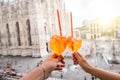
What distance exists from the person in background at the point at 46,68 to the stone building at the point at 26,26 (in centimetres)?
1793

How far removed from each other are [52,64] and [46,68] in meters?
0.08

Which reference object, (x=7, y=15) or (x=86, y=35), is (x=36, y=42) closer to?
(x=7, y=15)

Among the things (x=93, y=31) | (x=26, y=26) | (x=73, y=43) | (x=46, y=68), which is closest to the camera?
(x=46, y=68)

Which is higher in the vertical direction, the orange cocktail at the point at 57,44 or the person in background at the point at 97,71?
the orange cocktail at the point at 57,44

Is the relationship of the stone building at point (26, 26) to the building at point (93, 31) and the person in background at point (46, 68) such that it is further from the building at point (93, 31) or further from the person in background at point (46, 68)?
the person in background at point (46, 68)

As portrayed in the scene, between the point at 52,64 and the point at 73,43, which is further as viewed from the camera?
the point at 73,43

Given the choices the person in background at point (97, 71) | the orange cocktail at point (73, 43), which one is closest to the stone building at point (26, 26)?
the orange cocktail at point (73, 43)

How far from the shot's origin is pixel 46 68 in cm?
126

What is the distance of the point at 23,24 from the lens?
20906mm

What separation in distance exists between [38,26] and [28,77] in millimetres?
18529

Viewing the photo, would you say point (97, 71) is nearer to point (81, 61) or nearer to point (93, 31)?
point (81, 61)

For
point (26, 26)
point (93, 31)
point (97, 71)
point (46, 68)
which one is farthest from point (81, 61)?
point (93, 31)

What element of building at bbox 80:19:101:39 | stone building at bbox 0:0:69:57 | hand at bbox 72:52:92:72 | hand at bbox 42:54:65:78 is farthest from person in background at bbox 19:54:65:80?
building at bbox 80:19:101:39

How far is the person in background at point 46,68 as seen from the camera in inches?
45.4
